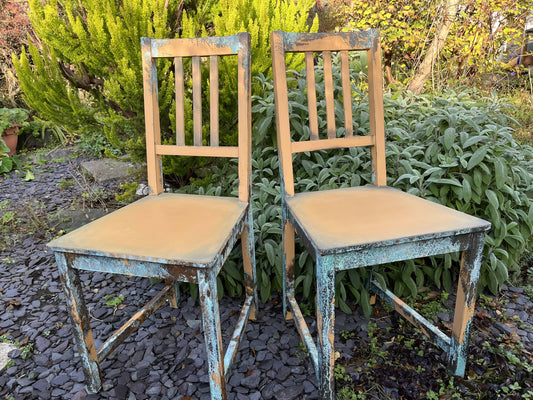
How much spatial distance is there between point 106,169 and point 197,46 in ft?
8.53

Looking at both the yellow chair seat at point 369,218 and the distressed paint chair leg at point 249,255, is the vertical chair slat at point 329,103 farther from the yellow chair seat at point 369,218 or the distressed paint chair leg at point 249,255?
the distressed paint chair leg at point 249,255

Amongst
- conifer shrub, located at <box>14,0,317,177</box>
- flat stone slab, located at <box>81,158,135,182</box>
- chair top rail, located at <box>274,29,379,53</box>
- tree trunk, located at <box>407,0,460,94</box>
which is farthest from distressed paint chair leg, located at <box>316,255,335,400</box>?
tree trunk, located at <box>407,0,460,94</box>

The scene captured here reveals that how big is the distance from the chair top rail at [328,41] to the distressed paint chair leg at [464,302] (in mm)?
899

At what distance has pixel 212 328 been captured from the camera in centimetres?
110

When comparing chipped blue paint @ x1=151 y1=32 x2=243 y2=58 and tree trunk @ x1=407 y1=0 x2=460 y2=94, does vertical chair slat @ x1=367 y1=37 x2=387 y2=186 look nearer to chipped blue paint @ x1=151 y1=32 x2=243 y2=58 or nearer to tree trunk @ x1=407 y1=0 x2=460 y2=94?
chipped blue paint @ x1=151 y1=32 x2=243 y2=58

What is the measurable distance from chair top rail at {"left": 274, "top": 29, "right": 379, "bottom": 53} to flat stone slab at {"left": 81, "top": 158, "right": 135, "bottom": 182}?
91.4 inches

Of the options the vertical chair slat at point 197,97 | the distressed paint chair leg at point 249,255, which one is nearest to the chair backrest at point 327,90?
the distressed paint chair leg at point 249,255

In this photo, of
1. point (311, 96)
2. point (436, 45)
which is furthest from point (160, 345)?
point (436, 45)

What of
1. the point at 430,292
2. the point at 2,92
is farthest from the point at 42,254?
the point at 2,92

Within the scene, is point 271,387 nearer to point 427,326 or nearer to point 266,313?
point 266,313

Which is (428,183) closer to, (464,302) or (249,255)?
(464,302)

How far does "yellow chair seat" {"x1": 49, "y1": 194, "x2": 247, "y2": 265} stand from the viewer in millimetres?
1078

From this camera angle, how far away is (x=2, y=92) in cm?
490

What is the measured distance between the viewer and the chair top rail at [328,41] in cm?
147
